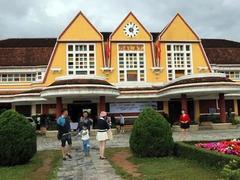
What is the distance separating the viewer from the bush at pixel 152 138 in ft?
52.9

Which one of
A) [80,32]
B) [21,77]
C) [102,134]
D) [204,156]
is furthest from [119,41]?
[204,156]

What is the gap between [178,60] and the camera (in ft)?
144

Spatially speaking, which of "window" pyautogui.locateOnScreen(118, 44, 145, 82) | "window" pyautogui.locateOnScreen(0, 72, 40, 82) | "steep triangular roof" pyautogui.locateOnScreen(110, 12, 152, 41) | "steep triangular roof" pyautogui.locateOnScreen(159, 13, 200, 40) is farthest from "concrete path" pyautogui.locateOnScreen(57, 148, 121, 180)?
"window" pyautogui.locateOnScreen(0, 72, 40, 82)

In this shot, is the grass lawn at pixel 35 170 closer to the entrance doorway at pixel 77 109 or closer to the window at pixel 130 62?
the entrance doorway at pixel 77 109

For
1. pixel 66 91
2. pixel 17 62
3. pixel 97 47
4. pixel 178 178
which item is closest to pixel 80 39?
pixel 97 47

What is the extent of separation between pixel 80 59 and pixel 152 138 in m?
26.8

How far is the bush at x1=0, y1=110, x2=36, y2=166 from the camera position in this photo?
596 inches

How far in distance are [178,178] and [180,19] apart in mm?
34882

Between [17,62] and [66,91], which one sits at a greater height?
[17,62]

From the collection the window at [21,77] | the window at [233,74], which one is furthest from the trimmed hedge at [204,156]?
the window at [233,74]

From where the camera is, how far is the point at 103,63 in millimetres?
42406

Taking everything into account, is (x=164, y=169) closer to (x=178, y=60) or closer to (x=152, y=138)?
(x=152, y=138)

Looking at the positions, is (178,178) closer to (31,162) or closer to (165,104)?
(31,162)

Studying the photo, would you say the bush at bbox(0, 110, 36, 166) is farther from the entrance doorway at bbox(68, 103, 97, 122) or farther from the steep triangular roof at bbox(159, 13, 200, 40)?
the steep triangular roof at bbox(159, 13, 200, 40)
